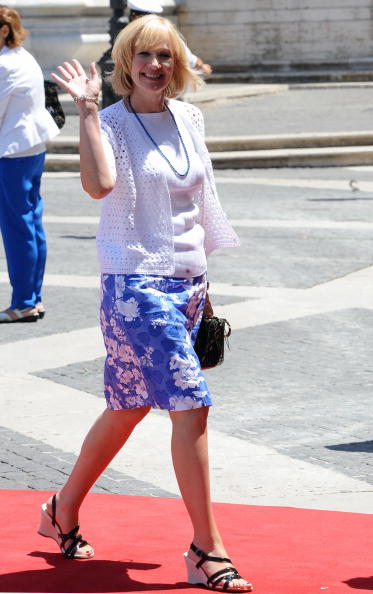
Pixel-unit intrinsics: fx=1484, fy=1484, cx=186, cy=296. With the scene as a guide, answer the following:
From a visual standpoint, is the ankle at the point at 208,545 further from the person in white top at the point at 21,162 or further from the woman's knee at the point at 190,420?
the person in white top at the point at 21,162

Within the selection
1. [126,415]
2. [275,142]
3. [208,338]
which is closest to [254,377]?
[208,338]

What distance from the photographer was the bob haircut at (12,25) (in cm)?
902

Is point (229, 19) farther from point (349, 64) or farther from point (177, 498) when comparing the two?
point (177, 498)

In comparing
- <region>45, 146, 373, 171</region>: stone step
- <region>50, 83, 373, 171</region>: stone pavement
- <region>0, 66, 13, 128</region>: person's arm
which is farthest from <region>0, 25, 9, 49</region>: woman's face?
<region>45, 146, 373, 171</region>: stone step

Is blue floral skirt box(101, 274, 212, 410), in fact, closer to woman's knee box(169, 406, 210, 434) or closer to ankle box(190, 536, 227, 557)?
woman's knee box(169, 406, 210, 434)

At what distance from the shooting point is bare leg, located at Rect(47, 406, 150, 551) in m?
4.74

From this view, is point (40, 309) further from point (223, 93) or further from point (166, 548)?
point (223, 93)

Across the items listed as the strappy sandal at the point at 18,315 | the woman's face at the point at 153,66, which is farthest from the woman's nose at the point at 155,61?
the strappy sandal at the point at 18,315

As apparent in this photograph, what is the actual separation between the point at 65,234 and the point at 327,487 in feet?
26.1

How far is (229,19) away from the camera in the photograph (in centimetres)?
3278

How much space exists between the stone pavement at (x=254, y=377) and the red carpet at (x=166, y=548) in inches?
11.1

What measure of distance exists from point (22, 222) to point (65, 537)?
189 inches

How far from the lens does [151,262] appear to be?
462 centimetres

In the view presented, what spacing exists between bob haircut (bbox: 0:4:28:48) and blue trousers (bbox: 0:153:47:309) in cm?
72
